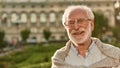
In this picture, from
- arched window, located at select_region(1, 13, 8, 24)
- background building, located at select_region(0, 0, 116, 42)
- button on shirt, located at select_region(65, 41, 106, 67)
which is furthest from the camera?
arched window, located at select_region(1, 13, 8, 24)

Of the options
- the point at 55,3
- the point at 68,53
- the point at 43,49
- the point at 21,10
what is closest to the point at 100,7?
the point at 55,3

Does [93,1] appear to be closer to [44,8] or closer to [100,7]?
[100,7]

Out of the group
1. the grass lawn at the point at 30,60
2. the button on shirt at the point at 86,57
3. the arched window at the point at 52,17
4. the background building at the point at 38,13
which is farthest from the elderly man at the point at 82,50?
the arched window at the point at 52,17

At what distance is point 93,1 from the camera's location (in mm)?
63344

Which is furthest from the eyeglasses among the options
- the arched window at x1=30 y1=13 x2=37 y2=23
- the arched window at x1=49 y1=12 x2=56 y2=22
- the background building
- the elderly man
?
the arched window at x1=49 y1=12 x2=56 y2=22

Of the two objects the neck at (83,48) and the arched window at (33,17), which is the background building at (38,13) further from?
the neck at (83,48)

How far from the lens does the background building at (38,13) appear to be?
62.0 m

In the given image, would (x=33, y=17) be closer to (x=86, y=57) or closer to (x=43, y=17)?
(x=43, y=17)

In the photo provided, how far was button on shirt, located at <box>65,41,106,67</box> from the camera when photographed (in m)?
2.16

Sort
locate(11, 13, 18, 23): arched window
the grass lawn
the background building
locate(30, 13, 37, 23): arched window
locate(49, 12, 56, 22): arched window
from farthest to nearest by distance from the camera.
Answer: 1. locate(49, 12, 56, 22): arched window
2. locate(30, 13, 37, 23): arched window
3. locate(11, 13, 18, 23): arched window
4. the background building
5. the grass lawn

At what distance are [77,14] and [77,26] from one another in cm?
5

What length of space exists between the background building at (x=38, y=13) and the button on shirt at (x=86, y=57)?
5903 centimetres

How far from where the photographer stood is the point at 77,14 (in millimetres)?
2184

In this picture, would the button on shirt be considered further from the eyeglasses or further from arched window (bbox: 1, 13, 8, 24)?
arched window (bbox: 1, 13, 8, 24)
